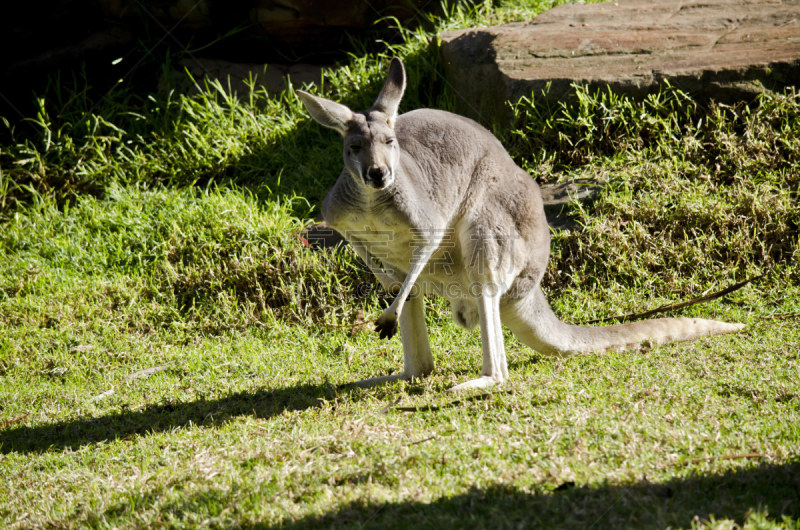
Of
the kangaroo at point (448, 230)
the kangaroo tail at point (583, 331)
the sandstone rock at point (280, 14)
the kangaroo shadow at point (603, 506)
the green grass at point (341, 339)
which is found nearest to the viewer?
the kangaroo shadow at point (603, 506)

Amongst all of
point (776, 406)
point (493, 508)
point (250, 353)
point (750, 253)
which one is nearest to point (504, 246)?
point (776, 406)

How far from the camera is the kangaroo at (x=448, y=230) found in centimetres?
312

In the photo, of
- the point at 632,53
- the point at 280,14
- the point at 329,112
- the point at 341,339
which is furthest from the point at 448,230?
the point at 280,14

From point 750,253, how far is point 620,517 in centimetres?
334

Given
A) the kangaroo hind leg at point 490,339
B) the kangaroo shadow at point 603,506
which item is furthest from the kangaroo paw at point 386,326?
the kangaroo shadow at point 603,506

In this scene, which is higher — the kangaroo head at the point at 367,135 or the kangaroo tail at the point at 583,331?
the kangaroo head at the point at 367,135

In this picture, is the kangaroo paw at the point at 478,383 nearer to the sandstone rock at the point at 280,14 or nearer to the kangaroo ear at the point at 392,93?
the kangaroo ear at the point at 392,93

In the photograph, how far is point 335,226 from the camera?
10.8ft

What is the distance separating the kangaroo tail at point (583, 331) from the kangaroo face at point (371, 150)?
103cm

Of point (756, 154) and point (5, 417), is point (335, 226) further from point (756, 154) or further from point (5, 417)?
point (756, 154)

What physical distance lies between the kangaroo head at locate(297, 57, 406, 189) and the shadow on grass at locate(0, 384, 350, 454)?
1.20m

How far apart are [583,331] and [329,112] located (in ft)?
5.96

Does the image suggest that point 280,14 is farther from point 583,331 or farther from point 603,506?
point 603,506

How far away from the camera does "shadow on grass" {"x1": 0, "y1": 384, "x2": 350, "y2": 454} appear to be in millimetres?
3168
